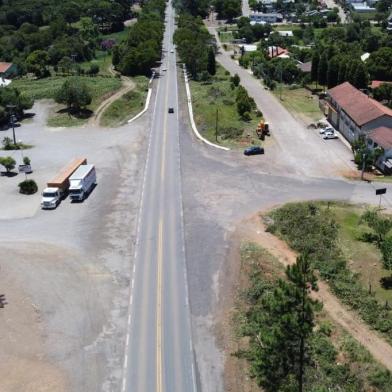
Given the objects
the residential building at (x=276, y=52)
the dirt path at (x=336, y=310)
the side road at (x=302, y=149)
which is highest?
the residential building at (x=276, y=52)

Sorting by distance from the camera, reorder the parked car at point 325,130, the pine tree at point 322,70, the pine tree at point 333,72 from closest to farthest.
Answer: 1. the parked car at point 325,130
2. the pine tree at point 333,72
3. the pine tree at point 322,70

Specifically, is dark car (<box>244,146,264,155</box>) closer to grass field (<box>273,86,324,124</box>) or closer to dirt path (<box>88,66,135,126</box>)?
grass field (<box>273,86,324,124</box>)

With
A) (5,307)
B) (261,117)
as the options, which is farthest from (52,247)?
(261,117)

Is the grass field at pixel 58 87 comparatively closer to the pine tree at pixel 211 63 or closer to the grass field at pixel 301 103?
the pine tree at pixel 211 63

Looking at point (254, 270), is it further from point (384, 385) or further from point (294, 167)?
point (294, 167)

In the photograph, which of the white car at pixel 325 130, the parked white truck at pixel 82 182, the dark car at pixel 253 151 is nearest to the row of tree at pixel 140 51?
the white car at pixel 325 130

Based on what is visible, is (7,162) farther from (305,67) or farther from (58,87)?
(305,67)

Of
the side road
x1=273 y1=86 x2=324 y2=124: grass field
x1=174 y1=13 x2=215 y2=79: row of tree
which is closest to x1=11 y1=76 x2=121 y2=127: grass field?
x1=174 y1=13 x2=215 y2=79: row of tree
